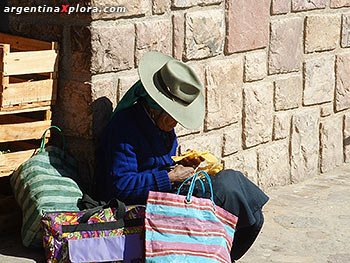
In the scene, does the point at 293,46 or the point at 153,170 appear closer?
the point at 153,170

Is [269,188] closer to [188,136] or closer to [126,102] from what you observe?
[188,136]

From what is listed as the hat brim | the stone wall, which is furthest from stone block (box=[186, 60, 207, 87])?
the hat brim

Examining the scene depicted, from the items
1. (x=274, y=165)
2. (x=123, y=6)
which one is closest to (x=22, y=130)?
(x=123, y=6)

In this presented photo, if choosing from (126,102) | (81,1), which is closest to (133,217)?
(126,102)

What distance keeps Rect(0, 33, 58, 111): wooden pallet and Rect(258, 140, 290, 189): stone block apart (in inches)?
76.6

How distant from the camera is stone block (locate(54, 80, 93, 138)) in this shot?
14.1ft

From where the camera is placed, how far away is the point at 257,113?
555 centimetres

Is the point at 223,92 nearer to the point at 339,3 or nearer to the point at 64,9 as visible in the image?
the point at 64,9

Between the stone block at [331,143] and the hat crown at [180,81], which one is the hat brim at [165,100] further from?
the stone block at [331,143]

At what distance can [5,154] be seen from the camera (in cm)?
419

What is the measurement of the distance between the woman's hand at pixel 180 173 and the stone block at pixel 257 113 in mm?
1361

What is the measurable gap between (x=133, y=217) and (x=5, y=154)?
2.98ft

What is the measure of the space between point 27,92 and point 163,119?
796 millimetres

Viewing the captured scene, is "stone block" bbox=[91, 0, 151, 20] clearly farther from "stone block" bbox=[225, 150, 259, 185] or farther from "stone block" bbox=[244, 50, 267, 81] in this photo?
"stone block" bbox=[225, 150, 259, 185]
